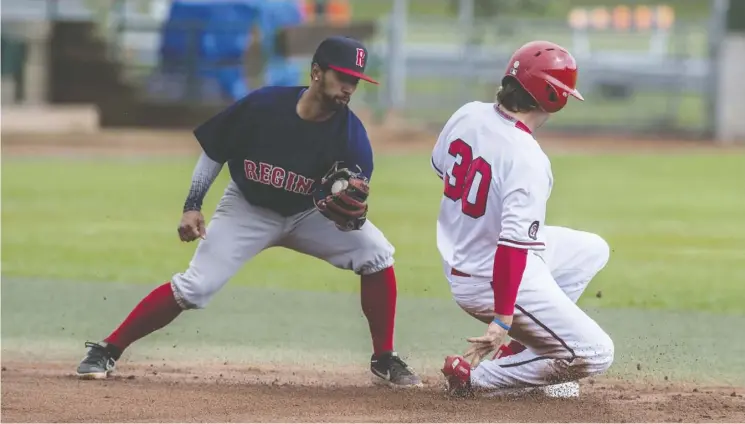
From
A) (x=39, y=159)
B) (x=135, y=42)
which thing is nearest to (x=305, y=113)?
(x=39, y=159)

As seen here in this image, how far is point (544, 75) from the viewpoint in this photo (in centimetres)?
576

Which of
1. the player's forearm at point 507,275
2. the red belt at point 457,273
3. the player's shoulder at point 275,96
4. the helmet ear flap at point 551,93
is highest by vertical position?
the helmet ear flap at point 551,93

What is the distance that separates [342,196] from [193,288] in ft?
3.18

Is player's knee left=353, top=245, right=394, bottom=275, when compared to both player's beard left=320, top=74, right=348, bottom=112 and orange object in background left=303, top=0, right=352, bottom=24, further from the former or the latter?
orange object in background left=303, top=0, right=352, bottom=24

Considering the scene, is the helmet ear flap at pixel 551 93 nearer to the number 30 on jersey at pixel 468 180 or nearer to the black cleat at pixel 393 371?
the number 30 on jersey at pixel 468 180

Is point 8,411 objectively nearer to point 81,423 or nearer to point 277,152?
point 81,423

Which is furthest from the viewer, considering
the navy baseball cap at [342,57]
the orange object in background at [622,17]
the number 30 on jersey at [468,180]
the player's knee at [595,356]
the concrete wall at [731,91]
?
the orange object in background at [622,17]

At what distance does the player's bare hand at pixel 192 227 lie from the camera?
6582 mm

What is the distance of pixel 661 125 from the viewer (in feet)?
88.4

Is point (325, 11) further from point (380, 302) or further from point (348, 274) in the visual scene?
point (380, 302)

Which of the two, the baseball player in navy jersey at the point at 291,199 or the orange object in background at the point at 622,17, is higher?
the baseball player in navy jersey at the point at 291,199

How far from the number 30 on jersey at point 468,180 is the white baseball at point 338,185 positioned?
22.4 inches

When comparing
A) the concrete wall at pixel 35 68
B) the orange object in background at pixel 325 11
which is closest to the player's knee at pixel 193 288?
the concrete wall at pixel 35 68

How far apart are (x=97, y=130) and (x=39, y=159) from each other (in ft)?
14.8
